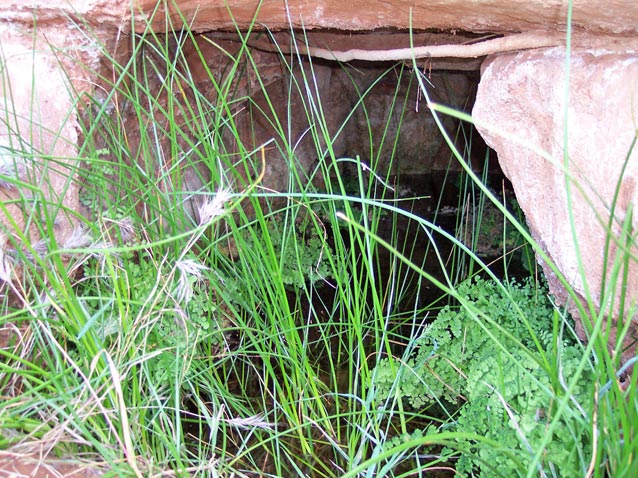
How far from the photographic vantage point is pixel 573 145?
1.22 metres

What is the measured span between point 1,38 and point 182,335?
0.94 m

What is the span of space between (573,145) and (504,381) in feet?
1.71

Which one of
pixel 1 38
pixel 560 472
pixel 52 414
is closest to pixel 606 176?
pixel 560 472

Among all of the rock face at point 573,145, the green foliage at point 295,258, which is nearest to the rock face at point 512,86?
the rock face at point 573,145

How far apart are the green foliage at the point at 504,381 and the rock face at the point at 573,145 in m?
0.15

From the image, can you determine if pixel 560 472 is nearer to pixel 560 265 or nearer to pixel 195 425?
pixel 560 265

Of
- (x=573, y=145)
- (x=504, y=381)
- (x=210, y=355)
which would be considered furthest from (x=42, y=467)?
(x=573, y=145)

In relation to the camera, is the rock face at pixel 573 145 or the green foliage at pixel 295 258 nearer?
the rock face at pixel 573 145

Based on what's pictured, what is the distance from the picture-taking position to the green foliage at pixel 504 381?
1.11 meters

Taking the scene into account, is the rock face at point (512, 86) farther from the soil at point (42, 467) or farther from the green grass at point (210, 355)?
the soil at point (42, 467)

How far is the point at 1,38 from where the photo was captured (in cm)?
161

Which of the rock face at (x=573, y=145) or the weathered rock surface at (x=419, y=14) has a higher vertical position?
the weathered rock surface at (x=419, y=14)

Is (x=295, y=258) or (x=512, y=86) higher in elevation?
(x=512, y=86)

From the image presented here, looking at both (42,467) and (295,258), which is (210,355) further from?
(295,258)
